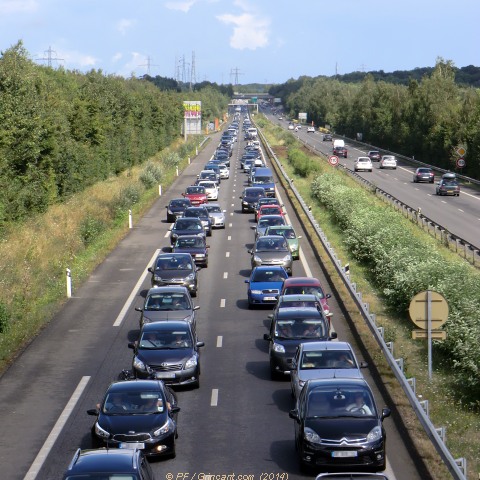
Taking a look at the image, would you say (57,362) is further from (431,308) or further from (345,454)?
(345,454)

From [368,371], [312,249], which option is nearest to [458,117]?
[312,249]

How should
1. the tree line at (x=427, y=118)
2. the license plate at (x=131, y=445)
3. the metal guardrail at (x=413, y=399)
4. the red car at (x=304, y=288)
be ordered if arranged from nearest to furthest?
1. the metal guardrail at (x=413, y=399)
2. the license plate at (x=131, y=445)
3. the red car at (x=304, y=288)
4. the tree line at (x=427, y=118)

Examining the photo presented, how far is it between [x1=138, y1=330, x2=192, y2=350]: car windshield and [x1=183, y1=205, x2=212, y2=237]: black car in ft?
89.7

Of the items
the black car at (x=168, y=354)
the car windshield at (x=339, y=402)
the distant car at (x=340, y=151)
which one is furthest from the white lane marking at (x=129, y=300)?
the distant car at (x=340, y=151)

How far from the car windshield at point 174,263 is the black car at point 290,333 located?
34.1ft

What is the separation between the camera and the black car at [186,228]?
1806 inches

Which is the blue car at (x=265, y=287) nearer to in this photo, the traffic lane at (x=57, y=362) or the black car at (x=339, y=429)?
the traffic lane at (x=57, y=362)

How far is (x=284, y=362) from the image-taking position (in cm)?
2308

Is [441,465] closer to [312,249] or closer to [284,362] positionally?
[284,362]

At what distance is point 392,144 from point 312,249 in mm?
84541

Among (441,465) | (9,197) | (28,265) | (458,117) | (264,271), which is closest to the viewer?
(441,465)

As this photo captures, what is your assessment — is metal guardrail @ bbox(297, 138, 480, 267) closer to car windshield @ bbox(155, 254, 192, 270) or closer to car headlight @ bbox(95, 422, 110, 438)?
car windshield @ bbox(155, 254, 192, 270)

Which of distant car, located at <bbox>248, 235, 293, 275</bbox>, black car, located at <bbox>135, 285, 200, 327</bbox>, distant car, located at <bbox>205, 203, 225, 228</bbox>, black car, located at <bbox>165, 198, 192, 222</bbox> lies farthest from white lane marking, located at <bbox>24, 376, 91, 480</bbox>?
black car, located at <bbox>165, 198, 192, 222</bbox>

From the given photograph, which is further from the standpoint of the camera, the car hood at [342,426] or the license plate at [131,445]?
the license plate at [131,445]
